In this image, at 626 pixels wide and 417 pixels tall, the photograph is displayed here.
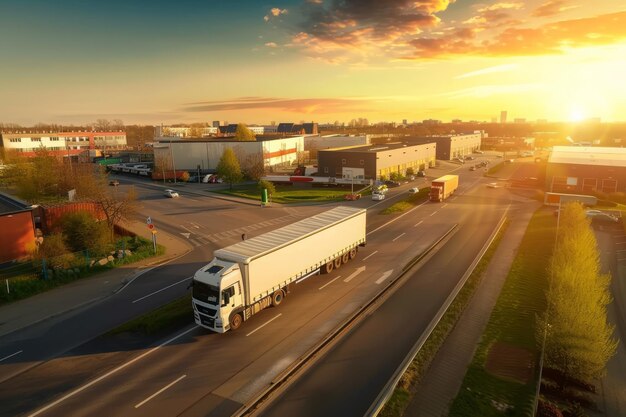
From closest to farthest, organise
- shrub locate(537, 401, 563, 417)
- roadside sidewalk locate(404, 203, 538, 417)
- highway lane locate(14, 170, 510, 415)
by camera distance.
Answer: shrub locate(537, 401, 563, 417) → roadside sidewalk locate(404, 203, 538, 417) → highway lane locate(14, 170, 510, 415)

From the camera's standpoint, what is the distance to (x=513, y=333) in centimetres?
2025

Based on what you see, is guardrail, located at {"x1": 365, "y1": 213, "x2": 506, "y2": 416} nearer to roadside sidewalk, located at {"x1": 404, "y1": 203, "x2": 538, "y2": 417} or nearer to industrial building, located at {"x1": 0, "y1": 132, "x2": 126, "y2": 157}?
roadside sidewalk, located at {"x1": 404, "y1": 203, "x2": 538, "y2": 417}

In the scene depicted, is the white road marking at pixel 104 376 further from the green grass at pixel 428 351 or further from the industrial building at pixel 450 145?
the industrial building at pixel 450 145

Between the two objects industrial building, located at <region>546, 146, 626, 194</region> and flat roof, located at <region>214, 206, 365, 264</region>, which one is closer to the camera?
flat roof, located at <region>214, 206, 365, 264</region>

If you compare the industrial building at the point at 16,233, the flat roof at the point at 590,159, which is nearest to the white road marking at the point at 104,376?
the industrial building at the point at 16,233

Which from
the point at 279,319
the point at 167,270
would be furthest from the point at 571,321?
the point at 167,270

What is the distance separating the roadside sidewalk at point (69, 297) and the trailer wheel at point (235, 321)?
12229 millimetres

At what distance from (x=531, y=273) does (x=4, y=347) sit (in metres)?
36.1

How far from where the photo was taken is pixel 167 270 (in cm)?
3161

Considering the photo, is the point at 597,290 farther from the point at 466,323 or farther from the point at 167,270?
the point at 167,270

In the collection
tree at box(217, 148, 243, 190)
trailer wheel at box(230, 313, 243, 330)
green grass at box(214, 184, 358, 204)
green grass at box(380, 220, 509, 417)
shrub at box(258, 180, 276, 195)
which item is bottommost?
green grass at box(380, 220, 509, 417)

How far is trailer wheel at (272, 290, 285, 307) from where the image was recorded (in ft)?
77.2

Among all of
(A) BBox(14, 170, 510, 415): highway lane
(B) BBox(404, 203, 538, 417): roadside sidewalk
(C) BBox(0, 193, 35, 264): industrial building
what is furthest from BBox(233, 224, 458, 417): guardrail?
(C) BBox(0, 193, 35, 264): industrial building

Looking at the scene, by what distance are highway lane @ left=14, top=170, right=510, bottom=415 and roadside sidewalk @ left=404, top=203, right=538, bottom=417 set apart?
635 cm
